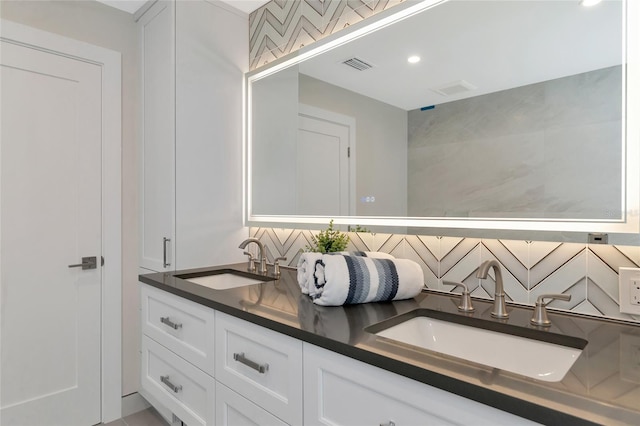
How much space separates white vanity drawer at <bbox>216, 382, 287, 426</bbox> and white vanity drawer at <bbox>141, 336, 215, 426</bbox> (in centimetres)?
5

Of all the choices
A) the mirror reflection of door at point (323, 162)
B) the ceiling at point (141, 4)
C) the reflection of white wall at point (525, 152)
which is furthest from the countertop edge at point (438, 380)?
the ceiling at point (141, 4)

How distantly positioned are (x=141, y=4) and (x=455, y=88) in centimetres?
190

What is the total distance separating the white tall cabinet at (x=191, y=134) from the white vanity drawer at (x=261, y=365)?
81 cm

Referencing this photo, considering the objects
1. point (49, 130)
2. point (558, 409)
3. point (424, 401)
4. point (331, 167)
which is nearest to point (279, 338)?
point (424, 401)

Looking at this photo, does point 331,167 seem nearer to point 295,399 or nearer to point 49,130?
point 295,399

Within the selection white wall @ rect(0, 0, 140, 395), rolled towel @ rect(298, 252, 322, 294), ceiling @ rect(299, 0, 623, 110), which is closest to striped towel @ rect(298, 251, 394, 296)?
rolled towel @ rect(298, 252, 322, 294)

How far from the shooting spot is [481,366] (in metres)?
0.74

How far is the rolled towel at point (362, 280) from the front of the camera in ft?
3.91

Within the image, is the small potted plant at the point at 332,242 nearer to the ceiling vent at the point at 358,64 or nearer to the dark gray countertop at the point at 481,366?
the dark gray countertop at the point at 481,366

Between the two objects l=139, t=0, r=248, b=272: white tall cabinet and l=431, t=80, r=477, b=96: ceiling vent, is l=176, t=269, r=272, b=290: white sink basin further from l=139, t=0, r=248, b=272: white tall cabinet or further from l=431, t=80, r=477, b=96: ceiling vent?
l=431, t=80, r=477, b=96: ceiling vent

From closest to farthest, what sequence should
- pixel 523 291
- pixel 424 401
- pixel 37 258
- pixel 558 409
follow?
pixel 558 409 < pixel 424 401 < pixel 523 291 < pixel 37 258

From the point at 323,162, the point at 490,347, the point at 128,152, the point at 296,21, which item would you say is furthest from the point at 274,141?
the point at 490,347

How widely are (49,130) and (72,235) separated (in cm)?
58

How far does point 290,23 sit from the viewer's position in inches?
78.9
